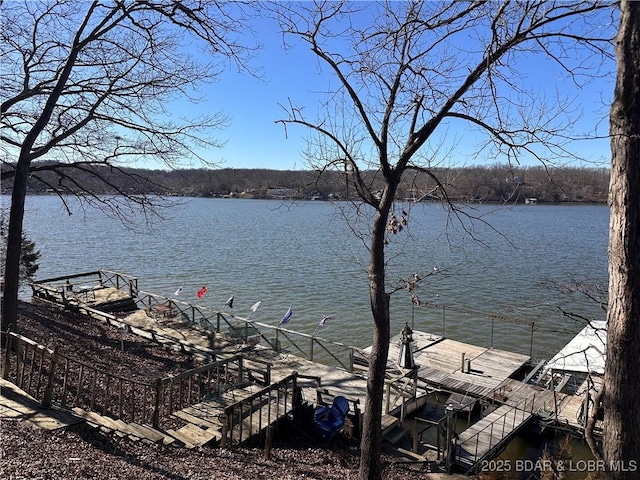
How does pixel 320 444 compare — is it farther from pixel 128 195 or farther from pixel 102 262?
pixel 102 262

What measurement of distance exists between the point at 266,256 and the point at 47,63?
1041 inches

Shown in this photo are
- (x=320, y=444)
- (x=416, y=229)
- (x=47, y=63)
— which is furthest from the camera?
(x=416, y=229)

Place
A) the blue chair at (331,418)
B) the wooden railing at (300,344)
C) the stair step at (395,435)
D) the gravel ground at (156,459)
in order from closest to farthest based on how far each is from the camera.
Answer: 1. the gravel ground at (156,459)
2. the blue chair at (331,418)
3. the stair step at (395,435)
4. the wooden railing at (300,344)

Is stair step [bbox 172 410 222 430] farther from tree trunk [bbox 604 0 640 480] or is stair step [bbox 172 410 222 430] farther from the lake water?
tree trunk [bbox 604 0 640 480]

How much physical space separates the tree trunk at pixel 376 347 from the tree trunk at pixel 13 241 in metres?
8.64

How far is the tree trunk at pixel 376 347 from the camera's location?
6.66 m

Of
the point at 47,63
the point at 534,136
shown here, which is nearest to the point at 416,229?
the point at 47,63

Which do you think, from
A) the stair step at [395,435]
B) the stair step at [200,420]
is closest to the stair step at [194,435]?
the stair step at [200,420]

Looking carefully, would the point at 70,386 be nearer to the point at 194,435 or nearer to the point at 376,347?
the point at 194,435

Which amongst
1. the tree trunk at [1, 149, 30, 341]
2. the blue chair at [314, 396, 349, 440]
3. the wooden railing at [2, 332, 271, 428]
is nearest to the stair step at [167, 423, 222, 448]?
the wooden railing at [2, 332, 271, 428]

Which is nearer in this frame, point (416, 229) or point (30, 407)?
point (30, 407)

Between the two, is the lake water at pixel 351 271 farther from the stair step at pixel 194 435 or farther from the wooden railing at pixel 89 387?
the wooden railing at pixel 89 387

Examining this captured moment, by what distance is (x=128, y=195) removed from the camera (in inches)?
529

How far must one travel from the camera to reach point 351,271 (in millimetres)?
31172
